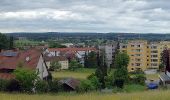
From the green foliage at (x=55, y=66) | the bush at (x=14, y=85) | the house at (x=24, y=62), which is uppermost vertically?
the house at (x=24, y=62)

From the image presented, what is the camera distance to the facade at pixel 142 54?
8625 centimetres

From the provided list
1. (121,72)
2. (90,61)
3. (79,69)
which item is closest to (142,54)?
(90,61)

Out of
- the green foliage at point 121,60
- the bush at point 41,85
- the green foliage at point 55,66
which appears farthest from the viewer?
the green foliage at point 55,66

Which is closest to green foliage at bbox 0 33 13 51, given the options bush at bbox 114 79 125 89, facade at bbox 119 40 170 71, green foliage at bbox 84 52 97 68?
green foliage at bbox 84 52 97 68

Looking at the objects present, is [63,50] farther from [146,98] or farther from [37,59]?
[146,98]

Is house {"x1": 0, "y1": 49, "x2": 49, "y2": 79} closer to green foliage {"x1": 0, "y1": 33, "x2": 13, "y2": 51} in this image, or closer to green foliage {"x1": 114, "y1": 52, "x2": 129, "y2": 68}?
green foliage {"x1": 114, "y1": 52, "x2": 129, "y2": 68}

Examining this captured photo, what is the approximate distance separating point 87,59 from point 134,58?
34.9 ft

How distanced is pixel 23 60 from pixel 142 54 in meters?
54.7

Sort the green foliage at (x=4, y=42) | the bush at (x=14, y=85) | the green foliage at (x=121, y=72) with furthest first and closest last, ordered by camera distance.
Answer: the green foliage at (x=4, y=42)
the green foliage at (x=121, y=72)
the bush at (x=14, y=85)

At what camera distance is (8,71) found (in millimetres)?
35219

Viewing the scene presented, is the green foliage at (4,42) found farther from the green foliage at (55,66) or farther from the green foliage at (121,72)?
the green foliage at (121,72)

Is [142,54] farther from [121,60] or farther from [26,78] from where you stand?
[26,78]

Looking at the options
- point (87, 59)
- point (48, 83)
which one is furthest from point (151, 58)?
point (48, 83)

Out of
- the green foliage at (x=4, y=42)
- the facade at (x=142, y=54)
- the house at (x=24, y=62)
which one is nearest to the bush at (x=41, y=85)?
the house at (x=24, y=62)
